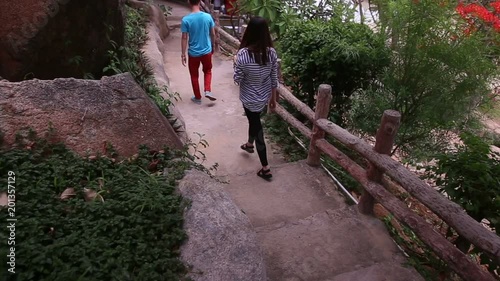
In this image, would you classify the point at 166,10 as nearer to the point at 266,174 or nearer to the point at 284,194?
the point at 266,174

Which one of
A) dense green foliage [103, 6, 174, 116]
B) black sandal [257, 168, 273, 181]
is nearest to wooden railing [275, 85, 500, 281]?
black sandal [257, 168, 273, 181]

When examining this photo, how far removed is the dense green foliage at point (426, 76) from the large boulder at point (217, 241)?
319 cm

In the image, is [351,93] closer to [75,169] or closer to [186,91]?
[186,91]

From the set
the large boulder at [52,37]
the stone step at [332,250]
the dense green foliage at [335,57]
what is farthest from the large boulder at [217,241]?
the dense green foliage at [335,57]

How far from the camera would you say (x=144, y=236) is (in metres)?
2.23

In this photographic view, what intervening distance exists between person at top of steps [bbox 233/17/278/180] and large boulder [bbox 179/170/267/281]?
142cm

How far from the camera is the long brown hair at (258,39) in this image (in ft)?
11.3

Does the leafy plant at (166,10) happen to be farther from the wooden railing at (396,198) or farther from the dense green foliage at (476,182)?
the dense green foliage at (476,182)

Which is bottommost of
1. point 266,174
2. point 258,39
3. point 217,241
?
point 266,174

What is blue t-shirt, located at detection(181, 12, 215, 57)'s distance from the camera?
5504 mm

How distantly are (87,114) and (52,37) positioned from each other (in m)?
1.14

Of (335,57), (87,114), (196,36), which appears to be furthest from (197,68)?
(87,114)

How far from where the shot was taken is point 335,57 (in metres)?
4.83

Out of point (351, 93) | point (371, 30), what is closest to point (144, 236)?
point (351, 93)
